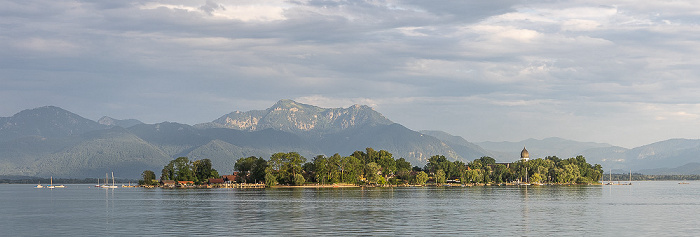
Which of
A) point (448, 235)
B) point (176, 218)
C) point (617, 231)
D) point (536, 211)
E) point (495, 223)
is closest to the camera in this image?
point (448, 235)

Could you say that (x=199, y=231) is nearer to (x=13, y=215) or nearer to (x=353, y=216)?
(x=353, y=216)

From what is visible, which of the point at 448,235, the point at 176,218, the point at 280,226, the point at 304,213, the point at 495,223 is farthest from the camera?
the point at 304,213

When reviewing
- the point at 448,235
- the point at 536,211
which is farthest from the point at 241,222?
the point at 536,211

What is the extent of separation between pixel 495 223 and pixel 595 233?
12173mm

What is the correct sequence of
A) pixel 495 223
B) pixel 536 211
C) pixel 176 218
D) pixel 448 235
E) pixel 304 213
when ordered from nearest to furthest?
pixel 448 235
pixel 495 223
pixel 176 218
pixel 304 213
pixel 536 211

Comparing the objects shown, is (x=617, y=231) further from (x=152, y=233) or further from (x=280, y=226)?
(x=152, y=233)

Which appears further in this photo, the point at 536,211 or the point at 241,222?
the point at 536,211

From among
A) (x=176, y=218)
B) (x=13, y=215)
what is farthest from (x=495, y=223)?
(x=13, y=215)

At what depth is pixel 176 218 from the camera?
77.4 meters

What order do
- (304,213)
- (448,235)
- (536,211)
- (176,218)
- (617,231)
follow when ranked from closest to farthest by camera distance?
(448,235) → (617,231) → (176,218) → (304,213) → (536,211)

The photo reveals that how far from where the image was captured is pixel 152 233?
6006 cm

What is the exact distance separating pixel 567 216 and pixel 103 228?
49516 mm

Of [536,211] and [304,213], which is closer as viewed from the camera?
[304,213]

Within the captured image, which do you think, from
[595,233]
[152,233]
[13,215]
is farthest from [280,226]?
[13,215]
